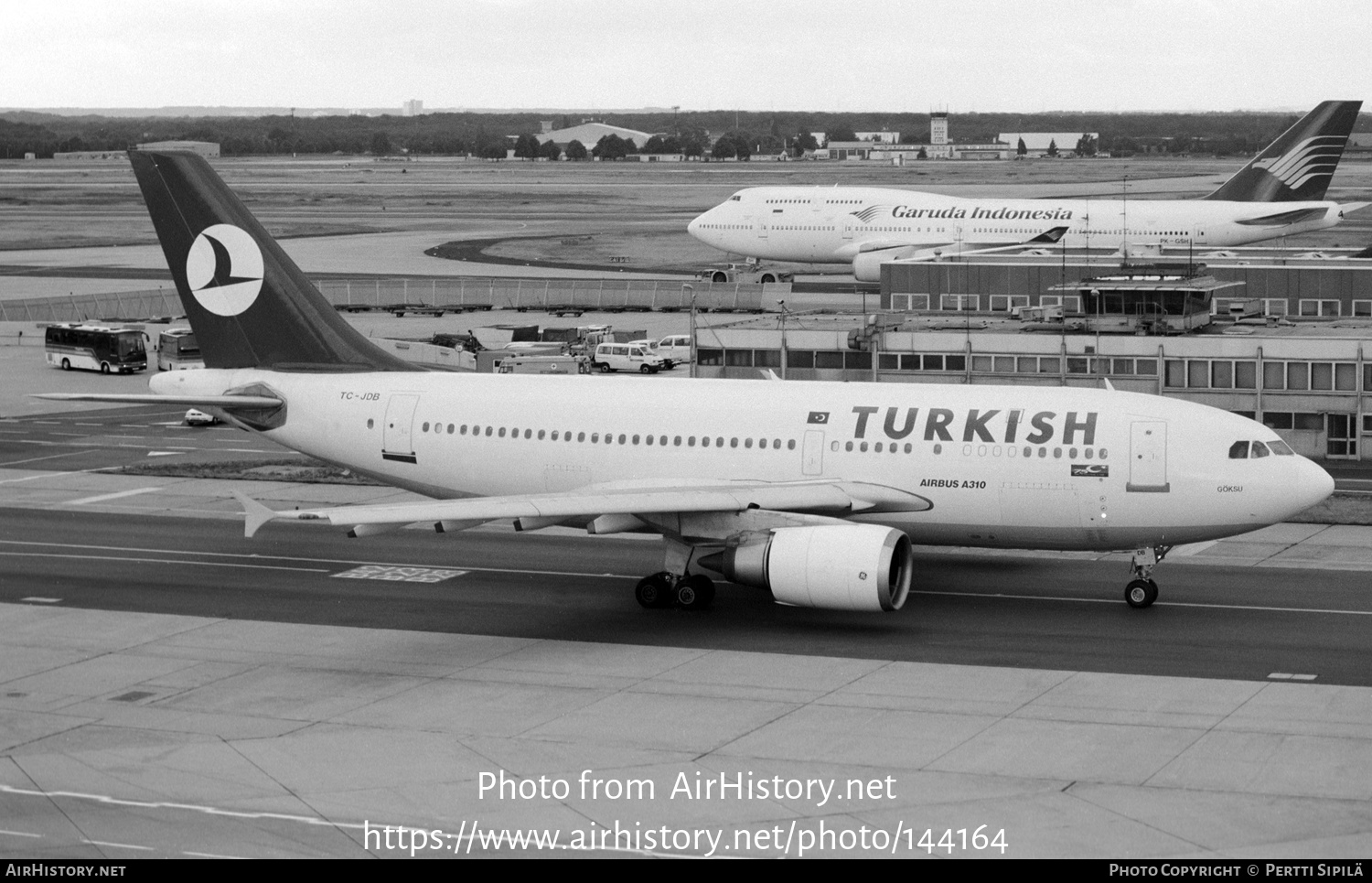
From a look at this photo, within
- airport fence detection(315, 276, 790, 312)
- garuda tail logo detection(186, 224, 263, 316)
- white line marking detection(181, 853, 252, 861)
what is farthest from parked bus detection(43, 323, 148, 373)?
white line marking detection(181, 853, 252, 861)

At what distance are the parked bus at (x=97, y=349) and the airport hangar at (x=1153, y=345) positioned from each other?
119 feet

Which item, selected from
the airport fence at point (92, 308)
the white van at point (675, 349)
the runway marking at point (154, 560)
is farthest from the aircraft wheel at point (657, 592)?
the airport fence at point (92, 308)

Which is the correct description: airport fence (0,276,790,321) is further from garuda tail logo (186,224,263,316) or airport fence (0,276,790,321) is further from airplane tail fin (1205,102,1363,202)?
garuda tail logo (186,224,263,316)

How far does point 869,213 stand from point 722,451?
75.7 meters

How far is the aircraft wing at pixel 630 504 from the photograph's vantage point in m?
31.8

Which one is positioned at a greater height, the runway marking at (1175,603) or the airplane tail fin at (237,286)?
the airplane tail fin at (237,286)

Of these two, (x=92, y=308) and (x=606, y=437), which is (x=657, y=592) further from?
(x=92, y=308)

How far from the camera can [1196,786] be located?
24.0 m

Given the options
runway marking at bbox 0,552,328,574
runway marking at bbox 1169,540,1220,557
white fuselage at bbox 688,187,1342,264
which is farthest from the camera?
white fuselage at bbox 688,187,1342,264

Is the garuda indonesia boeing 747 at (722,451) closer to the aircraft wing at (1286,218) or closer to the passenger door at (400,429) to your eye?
the passenger door at (400,429)

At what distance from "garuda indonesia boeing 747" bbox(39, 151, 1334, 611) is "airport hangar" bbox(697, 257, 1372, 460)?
20.7m

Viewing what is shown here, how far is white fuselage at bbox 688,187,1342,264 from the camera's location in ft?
336

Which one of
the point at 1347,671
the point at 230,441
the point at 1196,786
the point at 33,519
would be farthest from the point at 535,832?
the point at 230,441

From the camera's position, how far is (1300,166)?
105062 mm
